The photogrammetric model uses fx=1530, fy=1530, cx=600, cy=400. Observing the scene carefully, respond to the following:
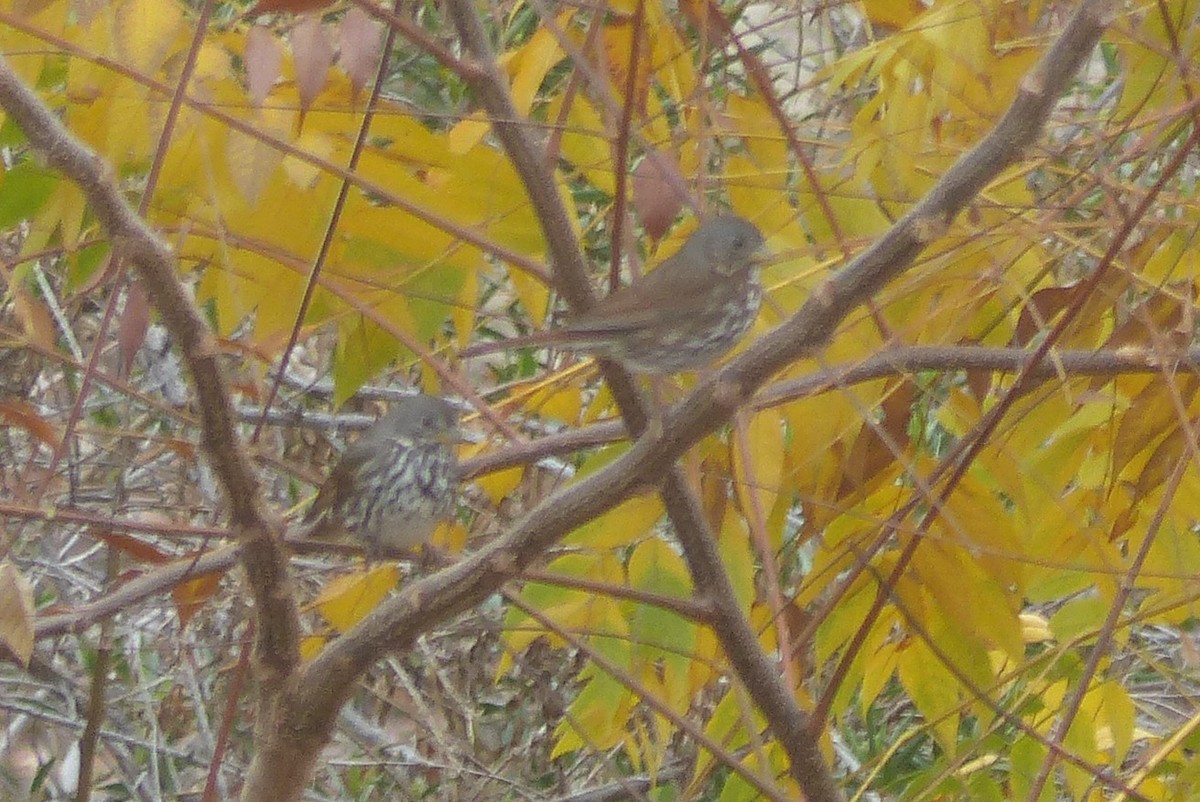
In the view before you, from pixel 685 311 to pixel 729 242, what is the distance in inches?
5.0

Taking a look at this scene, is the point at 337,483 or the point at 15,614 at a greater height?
the point at 337,483

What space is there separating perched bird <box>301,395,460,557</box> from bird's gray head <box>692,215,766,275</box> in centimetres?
61

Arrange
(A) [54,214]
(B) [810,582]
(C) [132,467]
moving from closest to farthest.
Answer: (A) [54,214] → (B) [810,582] → (C) [132,467]

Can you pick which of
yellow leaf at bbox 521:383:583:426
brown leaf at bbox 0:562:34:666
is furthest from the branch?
yellow leaf at bbox 521:383:583:426

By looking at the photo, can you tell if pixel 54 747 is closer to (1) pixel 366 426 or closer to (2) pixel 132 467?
(2) pixel 132 467

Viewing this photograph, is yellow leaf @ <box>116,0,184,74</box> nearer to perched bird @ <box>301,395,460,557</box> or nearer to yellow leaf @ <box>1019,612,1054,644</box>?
perched bird @ <box>301,395,460,557</box>

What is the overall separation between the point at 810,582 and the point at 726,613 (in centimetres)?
17

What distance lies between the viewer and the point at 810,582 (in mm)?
1482

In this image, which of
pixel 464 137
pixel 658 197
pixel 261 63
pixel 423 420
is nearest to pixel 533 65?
pixel 464 137

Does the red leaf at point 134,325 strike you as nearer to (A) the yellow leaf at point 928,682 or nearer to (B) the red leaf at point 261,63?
(B) the red leaf at point 261,63

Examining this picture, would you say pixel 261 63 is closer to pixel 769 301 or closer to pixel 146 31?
pixel 146 31

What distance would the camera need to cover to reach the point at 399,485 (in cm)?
226

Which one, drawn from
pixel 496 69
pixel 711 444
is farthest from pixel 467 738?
pixel 496 69

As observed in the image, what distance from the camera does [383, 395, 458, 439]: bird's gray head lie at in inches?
89.0
